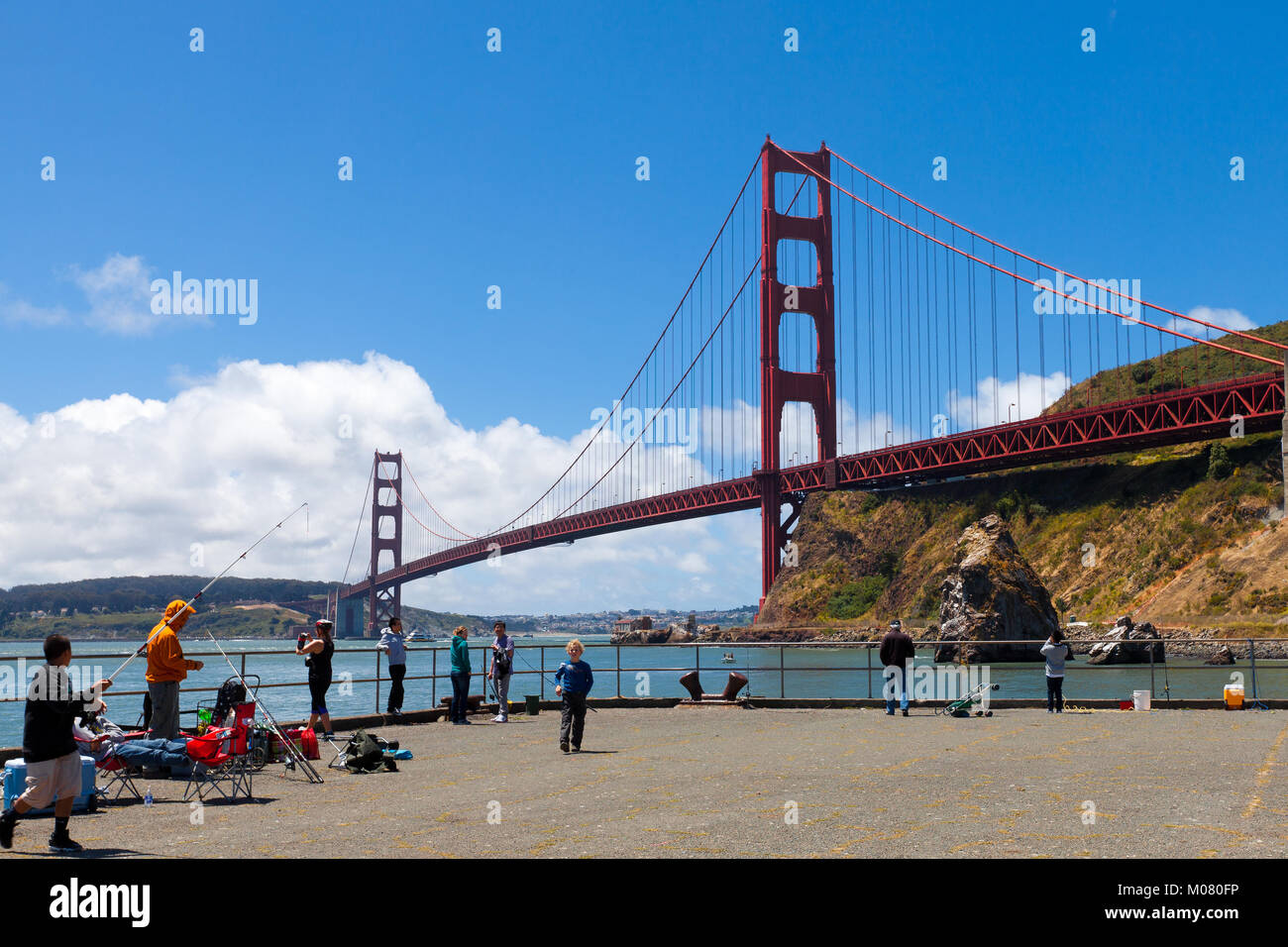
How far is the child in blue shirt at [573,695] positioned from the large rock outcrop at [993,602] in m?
51.2

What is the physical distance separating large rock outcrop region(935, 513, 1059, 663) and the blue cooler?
5765 cm

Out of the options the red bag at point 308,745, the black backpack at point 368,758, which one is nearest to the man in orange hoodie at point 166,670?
the red bag at point 308,745

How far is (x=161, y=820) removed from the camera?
912cm

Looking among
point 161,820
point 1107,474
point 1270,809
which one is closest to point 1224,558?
point 1107,474

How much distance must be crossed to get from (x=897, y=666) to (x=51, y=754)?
613 inches

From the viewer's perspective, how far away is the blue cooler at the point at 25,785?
350 inches

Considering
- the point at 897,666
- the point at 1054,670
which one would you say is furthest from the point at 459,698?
the point at 1054,670

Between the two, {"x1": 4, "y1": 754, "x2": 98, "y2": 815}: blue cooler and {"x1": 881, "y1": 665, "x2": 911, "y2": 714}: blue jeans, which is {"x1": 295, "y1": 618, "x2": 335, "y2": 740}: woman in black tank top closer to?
{"x1": 4, "y1": 754, "x2": 98, "y2": 815}: blue cooler

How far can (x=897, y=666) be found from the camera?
20.6 meters

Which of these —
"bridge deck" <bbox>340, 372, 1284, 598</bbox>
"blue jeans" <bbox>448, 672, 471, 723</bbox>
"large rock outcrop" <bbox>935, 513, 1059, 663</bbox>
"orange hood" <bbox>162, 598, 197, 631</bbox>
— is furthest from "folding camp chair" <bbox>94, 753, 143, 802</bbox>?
"bridge deck" <bbox>340, 372, 1284, 598</bbox>

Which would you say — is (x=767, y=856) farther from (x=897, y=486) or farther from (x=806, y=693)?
(x=897, y=486)

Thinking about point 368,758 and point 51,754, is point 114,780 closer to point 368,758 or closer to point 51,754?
point 368,758

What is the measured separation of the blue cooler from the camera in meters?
8.88
